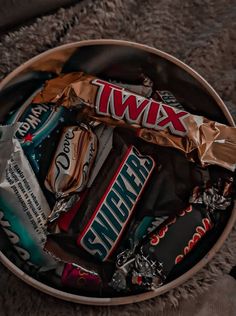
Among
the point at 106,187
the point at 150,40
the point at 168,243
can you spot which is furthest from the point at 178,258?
the point at 150,40

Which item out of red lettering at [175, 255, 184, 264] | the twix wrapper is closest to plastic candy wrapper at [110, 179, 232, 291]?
red lettering at [175, 255, 184, 264]

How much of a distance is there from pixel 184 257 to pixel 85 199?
157mm

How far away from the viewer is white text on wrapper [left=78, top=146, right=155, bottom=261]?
0.78 m

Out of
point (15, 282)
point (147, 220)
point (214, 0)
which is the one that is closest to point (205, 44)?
point (214, 0)

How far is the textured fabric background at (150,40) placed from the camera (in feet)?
2.71

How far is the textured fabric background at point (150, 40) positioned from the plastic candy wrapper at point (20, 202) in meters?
0.07

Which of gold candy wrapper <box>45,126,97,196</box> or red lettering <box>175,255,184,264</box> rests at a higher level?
gold candy wrapper <box>45,126,97,196</box>

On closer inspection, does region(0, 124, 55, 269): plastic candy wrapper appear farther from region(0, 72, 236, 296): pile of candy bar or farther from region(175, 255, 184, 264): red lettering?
region(175, 255, 184, 264): red lettering

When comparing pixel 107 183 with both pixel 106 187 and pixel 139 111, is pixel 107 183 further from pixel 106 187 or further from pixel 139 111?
pixel 139 111

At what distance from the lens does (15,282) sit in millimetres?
827

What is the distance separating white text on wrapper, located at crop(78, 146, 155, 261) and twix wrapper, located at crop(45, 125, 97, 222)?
0.04 meters

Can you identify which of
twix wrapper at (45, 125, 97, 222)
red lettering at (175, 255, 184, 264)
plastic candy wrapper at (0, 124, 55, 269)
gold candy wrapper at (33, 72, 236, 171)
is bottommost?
plastic candy wrapper at (0, 124, 55, 269)

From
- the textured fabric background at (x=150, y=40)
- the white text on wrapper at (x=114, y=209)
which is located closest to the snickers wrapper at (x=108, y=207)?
the white text on wrapper at (x=114, y=209)

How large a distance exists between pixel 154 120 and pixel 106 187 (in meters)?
0.11
